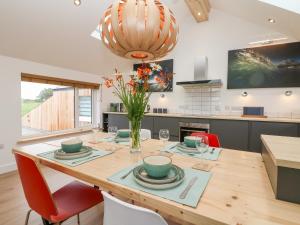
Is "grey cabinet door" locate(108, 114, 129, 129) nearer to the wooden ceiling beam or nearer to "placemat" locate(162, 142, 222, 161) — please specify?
the wooden ceiling beam

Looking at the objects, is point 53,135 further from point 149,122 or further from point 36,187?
point 36,187

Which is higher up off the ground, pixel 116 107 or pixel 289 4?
pixel 289 4

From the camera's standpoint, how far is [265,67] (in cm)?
329

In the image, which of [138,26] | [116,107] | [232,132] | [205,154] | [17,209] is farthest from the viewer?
[116,107]

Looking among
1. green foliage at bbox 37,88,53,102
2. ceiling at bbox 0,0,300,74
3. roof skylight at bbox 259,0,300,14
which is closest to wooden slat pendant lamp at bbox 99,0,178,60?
ceiling at bbox 0,0,300,74

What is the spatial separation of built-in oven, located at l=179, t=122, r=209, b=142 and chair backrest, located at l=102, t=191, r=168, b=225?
2934 millimetres

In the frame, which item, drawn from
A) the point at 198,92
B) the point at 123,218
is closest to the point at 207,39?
the point at 198,92

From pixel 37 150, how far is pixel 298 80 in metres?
4.09

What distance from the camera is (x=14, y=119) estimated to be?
2.87 meters

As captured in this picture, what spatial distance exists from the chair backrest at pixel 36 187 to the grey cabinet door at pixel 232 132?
2.90 m

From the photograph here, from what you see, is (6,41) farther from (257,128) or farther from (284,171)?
(257,128)

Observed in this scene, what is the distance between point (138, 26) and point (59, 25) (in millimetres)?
2317

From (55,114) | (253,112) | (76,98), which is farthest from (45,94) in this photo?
(253,112)

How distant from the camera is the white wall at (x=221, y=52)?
3277 millimetres
